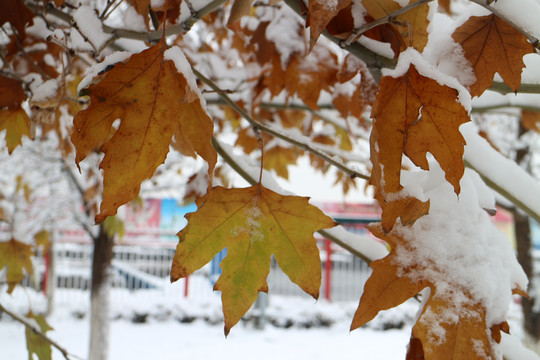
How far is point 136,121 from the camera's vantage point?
1.33 feet

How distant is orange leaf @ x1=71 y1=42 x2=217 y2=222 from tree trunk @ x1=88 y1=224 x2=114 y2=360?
10.0 feet

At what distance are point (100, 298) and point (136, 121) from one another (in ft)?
10.5

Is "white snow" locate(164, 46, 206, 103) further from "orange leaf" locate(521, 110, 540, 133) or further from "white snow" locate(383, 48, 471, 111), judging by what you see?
"orange leaf" locate(521, 110, 540, 133)

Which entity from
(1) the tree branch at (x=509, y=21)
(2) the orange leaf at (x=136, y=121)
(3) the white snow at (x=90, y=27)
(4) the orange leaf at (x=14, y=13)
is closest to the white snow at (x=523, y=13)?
(1) the tree branch at (x=509, y=21)

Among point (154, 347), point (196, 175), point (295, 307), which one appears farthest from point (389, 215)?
point (295, 307)

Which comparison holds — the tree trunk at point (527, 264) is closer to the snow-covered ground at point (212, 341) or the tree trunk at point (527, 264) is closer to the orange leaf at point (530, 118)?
the snow-covered ground at point (212, 341)

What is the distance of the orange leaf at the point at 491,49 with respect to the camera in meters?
0.50

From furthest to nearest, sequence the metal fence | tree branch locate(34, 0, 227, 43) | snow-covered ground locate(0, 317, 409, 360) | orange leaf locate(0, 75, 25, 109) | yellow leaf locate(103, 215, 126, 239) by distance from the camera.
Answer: the metal fence → snow-covered ground locate(0, 317, 409, 360) → yellow leaf locate(103, 215, 126, 239) → orange leaf locate(0, 75, 25, 109) → tree branch locate(34, 0, 227, 43)

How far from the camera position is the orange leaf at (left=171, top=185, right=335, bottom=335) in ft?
1.47

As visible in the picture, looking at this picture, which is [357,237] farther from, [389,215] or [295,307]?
[295,307]

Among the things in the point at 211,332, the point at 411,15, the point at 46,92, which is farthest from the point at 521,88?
the point at 211,332

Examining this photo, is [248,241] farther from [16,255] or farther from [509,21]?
[16,255]

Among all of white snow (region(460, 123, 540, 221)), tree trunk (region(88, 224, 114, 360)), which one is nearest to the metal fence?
tree trunk (region(88, 224, 114, 360))

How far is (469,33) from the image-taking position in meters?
0.53
